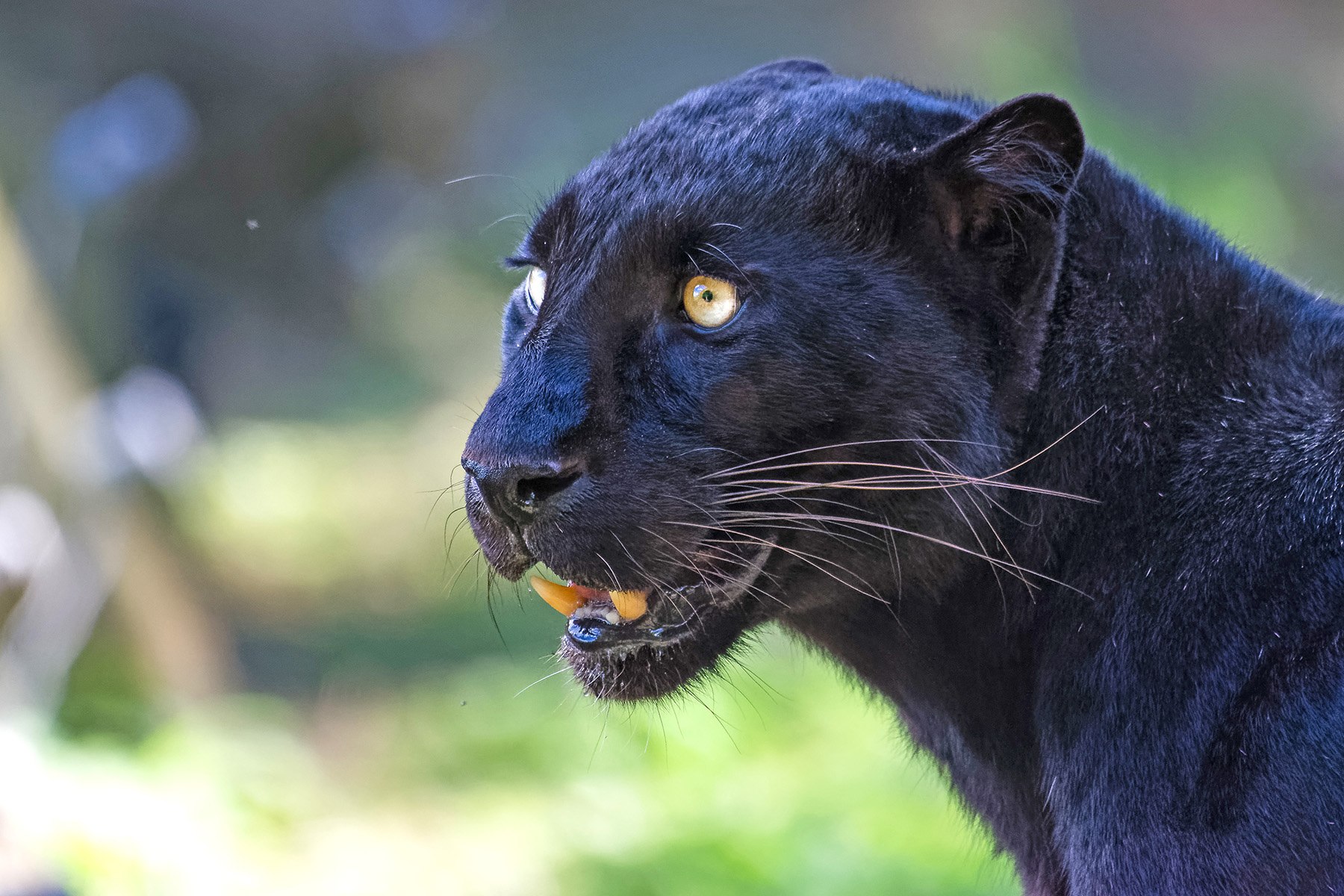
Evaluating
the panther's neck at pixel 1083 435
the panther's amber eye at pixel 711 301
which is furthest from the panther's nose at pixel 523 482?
the panther's neck at pixel 1083 435

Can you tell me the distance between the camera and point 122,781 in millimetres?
5742

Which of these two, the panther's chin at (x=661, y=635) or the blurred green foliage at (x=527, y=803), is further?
the blurred green foliage at (x=527, y=803)

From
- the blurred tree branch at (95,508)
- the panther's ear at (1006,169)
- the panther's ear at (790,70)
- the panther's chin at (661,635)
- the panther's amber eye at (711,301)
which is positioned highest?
the panther's ear at (1006,169)

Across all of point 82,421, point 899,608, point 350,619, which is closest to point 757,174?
point 899,608

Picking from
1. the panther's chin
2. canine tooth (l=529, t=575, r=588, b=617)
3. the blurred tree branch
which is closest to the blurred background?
the blurred tree branch

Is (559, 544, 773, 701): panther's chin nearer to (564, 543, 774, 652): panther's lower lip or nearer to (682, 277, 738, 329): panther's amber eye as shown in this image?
(564, 543, 774, 652): panther's lower lip

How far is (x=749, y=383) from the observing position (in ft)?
7.77

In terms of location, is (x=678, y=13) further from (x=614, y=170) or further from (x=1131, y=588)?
(x=1131, y=588)

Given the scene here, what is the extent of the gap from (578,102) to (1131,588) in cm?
905

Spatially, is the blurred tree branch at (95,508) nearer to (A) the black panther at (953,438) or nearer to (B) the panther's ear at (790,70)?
(B) the panther's ear at (790,70)

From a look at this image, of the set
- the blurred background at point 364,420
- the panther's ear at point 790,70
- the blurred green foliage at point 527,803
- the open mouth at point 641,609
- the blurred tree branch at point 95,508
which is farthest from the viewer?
the blurred tree branch at point 95,508

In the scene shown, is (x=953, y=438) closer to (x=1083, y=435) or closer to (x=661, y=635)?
(x=1083, y=435)

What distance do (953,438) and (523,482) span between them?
0.82 metres

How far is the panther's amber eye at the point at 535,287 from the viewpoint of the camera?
2.79 metres
